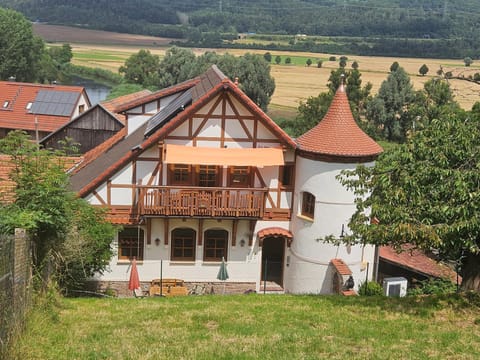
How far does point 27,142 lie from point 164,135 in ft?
21.5

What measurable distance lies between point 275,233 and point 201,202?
2.77 metres

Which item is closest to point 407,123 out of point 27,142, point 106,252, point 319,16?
point 106,252

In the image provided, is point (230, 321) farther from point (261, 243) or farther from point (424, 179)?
point (261, 243)

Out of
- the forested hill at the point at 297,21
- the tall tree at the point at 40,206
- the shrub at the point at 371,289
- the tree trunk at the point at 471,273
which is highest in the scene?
the forested hill at the point at 297,21

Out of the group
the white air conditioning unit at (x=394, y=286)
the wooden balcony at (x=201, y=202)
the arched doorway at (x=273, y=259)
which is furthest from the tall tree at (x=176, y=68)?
the white air conditioning unit at (x=394, y=286)

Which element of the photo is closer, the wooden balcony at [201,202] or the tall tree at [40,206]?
the tall tree at [40,206]

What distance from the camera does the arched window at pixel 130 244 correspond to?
2175 cm

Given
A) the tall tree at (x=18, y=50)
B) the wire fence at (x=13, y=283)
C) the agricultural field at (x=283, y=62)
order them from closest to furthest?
the wire fence at (x=13, y=283), the agricultural field at (x=283, y=62), the tall tree at (x=18, y=50)

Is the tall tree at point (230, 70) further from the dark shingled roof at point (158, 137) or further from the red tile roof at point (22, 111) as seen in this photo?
the dark shingled roof at point (158, 137)


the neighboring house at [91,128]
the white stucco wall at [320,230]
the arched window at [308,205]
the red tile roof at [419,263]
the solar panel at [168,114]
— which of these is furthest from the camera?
the neighboring house at [91,128]

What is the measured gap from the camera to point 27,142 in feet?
48.7

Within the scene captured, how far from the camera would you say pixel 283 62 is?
390 ft

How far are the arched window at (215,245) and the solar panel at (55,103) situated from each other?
26.4m

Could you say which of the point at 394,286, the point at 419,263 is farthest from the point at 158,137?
the point at 419,263
